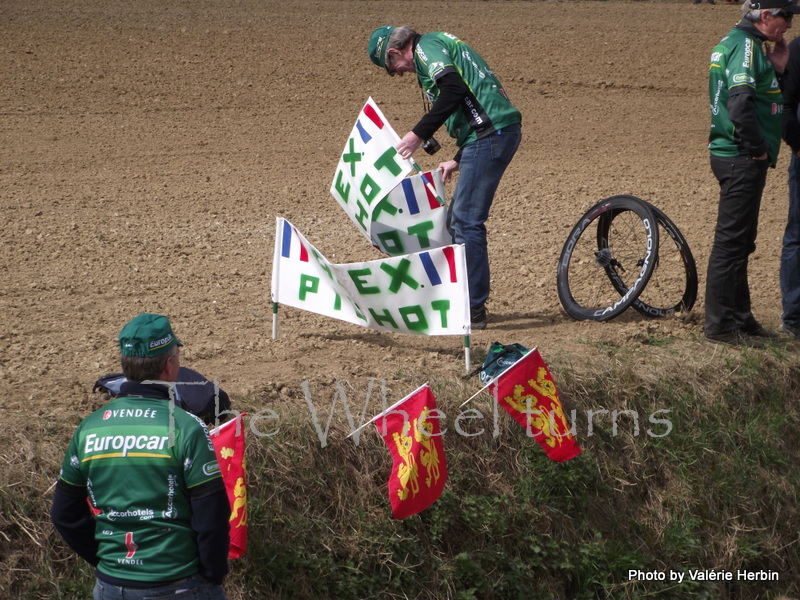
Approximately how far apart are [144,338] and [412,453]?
1.87m

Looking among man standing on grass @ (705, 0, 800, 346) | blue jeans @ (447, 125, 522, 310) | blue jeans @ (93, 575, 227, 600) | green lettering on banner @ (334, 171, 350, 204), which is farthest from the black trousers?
blue jeans @ (93, 575, 227, 600)

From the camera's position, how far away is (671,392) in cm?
627

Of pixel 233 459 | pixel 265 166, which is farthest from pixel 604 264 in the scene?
pixel 265 166

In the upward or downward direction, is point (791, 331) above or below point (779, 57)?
below

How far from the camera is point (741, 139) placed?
19.6ft

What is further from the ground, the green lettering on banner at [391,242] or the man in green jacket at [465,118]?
the man in green jacket at [465,118]

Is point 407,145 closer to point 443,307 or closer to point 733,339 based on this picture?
point 443,307

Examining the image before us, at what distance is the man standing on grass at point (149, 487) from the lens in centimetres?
345

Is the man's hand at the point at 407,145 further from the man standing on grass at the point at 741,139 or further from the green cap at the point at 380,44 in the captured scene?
the man standing on grass at the point at 741,139

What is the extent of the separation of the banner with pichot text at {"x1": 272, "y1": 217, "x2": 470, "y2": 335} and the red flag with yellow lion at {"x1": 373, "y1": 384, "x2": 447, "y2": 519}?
893mm

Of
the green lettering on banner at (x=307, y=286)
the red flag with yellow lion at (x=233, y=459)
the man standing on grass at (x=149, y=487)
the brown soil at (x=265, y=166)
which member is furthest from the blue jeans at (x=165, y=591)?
the green lettering on banner at (x=307, y=286)

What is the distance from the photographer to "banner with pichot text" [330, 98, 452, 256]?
646cm

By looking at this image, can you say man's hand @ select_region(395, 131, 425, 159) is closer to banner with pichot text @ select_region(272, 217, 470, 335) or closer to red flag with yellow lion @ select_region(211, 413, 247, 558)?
banner with pichot text @ select_region(272, 217, 470, 335)

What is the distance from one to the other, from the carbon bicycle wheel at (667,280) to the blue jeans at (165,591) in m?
4.18
